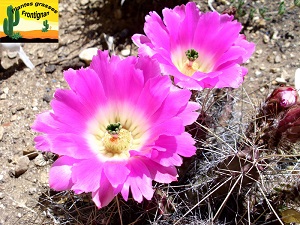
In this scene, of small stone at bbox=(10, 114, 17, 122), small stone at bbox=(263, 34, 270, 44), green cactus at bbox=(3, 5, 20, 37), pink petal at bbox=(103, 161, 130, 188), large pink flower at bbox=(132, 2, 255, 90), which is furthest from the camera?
small stone at bbox=(263, 34, 270, 44)

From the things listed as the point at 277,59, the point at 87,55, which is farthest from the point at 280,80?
the point at 87,55

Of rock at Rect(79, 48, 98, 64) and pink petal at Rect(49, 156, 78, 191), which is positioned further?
rock at Rect(79, 48, 98, 64)

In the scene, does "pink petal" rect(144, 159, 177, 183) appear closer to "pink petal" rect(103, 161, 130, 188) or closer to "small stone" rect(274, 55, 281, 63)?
"pink petal" rect(103, 161, 130, 188)

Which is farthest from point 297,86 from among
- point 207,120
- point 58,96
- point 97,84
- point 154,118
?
point 58,96

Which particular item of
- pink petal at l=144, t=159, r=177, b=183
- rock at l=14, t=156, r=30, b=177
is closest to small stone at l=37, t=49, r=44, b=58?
rock at l=14, t=156, r=30, b=177

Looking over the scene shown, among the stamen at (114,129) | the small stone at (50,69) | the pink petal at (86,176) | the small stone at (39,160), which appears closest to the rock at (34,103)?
the small stone at (50,69)

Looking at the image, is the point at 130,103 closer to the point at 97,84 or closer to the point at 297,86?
the point at 97,84

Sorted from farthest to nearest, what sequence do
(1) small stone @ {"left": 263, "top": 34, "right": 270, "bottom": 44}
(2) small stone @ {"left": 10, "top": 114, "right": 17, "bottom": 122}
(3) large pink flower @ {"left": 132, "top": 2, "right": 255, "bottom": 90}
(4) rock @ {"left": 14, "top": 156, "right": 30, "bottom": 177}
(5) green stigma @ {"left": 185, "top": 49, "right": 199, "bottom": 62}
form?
(1) small stone @ {"left": 263, "top": 34, "right": 270, "bottom": 44} → (2) small stone @ {"left": 10, "top": 114, "right": 17, "bottom": 122} → (4) rock @ {"left": 14, "top": 156, "right": 30, "bottom": 177} → (5) green stigma @ {"left": 185, "top": 49, "right": 199, "bottom": 62} → (3) large pink flower @ {"left": 132, "top": 2, "right": 255, "bottom": 90}

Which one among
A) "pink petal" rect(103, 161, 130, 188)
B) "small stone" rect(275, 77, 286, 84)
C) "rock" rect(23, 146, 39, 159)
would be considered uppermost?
"pink petal" rect(103, 161, 130, 188)
